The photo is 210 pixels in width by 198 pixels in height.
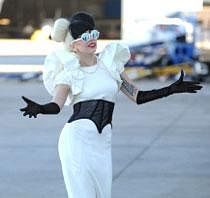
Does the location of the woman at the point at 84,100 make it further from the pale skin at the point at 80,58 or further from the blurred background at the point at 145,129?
the blurred background at the point at 145,129

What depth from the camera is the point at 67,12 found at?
50.3 meters

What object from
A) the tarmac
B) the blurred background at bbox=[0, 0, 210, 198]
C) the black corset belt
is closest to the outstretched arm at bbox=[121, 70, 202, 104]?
the black corset belt

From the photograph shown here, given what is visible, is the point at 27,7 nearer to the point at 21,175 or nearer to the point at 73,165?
the point at 21,175

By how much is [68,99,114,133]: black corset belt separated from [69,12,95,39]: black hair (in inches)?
16.5

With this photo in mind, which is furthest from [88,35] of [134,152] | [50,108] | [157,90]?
[134,152]

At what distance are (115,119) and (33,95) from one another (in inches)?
154

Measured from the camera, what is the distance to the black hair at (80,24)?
13.6 feet

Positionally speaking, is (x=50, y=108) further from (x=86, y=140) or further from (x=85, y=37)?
(x=85, y=37)

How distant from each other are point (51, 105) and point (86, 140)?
31cm

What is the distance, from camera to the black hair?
4.14 metres

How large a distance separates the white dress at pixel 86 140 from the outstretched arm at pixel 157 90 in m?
0.19

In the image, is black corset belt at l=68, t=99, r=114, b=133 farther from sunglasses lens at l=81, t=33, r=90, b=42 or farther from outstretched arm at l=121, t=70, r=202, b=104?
sunglasses lens at l=81, t=33, r=90, b=42

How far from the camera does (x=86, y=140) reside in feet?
13.6

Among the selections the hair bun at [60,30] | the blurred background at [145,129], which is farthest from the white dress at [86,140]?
the blurred background at [145,129]
